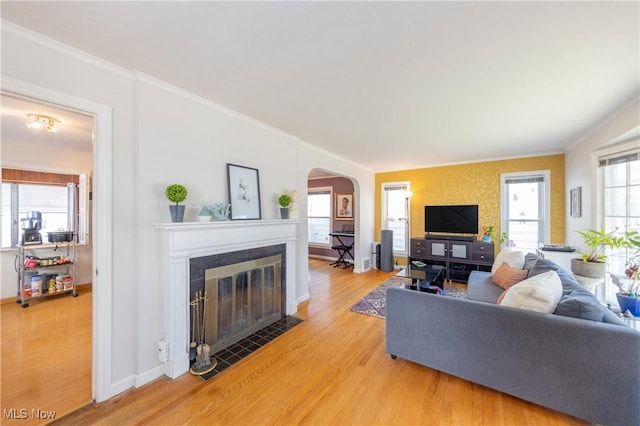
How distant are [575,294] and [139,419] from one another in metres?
3.24

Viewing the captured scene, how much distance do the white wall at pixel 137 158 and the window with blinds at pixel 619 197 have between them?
450 centimetres

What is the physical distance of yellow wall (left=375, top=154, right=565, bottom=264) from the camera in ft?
14.5

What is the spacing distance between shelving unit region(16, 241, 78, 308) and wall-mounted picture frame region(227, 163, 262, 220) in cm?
344

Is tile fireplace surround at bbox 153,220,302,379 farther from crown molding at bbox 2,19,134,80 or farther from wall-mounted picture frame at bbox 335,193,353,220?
wall-mounted picture frame at bbox 335,193,353,220

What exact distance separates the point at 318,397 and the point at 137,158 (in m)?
2.35

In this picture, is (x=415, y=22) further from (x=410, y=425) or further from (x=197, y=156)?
(x=410, y=425)

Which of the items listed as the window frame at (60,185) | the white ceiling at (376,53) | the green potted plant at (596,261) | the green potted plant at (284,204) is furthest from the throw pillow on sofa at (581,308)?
the window frame at (60,185)

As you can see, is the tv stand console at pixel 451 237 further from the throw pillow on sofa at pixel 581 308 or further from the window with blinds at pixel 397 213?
the throw pillow on sofa at pixel 581 308

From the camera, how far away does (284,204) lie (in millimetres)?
3287

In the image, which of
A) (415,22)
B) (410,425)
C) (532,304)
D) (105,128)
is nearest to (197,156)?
(105,128)

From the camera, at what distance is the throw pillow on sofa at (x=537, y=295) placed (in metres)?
1.77

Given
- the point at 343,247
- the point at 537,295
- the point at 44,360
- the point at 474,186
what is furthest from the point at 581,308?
the point at 343,247

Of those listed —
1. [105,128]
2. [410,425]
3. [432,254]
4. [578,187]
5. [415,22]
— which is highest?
[415,22]

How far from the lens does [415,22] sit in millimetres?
1404
